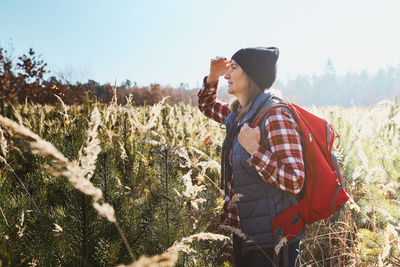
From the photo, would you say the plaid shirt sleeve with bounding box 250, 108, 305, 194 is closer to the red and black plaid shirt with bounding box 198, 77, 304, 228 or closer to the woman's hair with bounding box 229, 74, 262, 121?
the red and black plaid shirt with bounding box 198, 77, 304, 228

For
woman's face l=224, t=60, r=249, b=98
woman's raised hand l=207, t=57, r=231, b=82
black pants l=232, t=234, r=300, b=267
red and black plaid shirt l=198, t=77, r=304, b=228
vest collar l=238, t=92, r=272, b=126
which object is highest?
woman's raised hand l=207, t=57, r=231, b=82

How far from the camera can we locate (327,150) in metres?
1.70

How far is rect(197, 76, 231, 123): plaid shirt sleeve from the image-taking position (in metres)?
2.46

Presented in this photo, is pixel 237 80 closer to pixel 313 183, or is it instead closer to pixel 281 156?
pixel 281 156

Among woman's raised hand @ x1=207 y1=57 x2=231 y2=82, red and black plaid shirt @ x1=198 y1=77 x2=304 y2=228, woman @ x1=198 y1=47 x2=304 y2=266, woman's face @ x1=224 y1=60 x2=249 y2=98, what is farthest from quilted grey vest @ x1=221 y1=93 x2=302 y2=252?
woman's raised hand @ x1=207 y1=57 x2=231 y2=82

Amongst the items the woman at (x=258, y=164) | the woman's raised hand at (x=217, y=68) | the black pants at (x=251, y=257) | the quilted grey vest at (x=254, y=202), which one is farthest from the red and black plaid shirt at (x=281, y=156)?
the woman's raised hand at (x=217, y=68)

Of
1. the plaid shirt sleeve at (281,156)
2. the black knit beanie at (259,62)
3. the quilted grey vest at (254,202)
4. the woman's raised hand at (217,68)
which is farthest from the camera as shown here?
the woman's raised hand at (217,68)

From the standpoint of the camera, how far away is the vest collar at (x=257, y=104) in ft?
5.69

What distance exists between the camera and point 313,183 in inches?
65.0

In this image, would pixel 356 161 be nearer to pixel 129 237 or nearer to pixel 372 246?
pixel 372 246

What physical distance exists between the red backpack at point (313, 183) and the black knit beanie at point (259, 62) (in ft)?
0.95

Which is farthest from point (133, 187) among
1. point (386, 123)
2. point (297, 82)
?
point (297, 82)

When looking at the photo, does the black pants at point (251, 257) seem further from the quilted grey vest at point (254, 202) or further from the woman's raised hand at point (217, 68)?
the woman's raised hand at point (217, 68)

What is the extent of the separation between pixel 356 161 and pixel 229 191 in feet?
9.05
